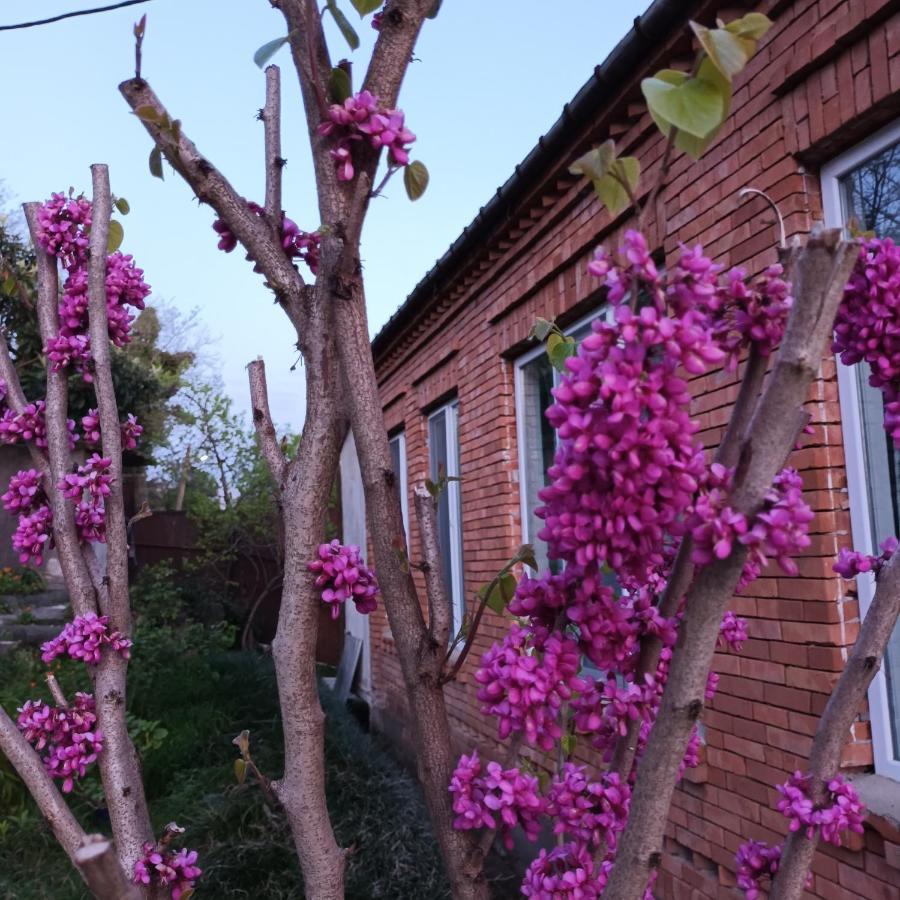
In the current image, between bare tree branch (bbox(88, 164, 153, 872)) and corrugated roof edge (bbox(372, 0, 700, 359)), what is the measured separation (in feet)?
8.19

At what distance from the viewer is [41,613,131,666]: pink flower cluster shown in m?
1.89

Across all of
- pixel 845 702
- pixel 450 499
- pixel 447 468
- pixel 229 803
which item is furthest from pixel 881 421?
pixel 447 468

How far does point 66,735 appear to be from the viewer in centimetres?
191

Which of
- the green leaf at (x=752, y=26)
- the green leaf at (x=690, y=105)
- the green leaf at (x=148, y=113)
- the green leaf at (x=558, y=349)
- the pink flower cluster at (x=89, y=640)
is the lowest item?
the pink flower cluster at (x=89, y=640)

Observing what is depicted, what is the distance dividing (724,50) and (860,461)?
2.43 m

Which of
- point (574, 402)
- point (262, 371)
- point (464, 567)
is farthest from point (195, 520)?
point (574, 402)

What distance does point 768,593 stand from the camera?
3.31 metres

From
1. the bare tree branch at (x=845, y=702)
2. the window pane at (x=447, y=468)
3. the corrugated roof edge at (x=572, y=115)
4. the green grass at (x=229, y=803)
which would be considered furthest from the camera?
the window pane at (x=447, y=468)

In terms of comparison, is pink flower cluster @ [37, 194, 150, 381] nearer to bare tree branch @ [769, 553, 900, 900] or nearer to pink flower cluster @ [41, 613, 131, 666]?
pink flower cluster @ [41, 613, 131, 666]

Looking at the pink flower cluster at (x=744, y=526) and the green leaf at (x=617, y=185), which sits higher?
the green leaf at (x=617, y=185)

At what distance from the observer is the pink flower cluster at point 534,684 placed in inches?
42.6

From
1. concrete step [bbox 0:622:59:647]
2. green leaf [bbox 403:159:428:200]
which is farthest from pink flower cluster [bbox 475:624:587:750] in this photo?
concrete step [bbox 0:622:59:647]

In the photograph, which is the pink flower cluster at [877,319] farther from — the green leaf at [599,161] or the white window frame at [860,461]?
the white window frame at [860,461]

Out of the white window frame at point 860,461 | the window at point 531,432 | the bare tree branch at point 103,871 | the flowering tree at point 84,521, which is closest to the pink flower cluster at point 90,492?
the flowering tree at point 84,521
